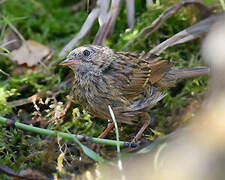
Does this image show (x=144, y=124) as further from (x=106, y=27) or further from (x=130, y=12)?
(x=130, y=12)

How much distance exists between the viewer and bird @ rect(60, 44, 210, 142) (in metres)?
3.92

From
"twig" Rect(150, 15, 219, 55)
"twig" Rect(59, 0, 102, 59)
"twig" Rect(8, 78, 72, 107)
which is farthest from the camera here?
"twig" Rect(59, 0, 102, 59)

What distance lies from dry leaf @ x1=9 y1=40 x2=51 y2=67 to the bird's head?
1.15 meters

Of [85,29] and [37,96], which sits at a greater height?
[85,29]

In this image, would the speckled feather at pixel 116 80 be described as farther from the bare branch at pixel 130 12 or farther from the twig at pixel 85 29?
the bare branch at pixel 130 12

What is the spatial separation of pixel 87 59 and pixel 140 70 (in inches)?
23.8

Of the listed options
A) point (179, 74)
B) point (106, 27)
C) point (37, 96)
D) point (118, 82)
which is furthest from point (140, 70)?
point (37, 96)

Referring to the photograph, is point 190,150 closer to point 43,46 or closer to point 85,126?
point 85,126

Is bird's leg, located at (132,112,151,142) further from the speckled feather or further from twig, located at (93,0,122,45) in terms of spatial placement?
twig, located at (93,0,122,45)

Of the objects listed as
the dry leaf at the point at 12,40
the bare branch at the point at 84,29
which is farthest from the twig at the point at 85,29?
the dry leaf at the point at 12,40

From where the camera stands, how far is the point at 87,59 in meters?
3.98

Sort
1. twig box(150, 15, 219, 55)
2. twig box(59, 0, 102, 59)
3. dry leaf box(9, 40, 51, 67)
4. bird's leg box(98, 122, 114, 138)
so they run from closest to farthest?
bird's leg box(98, 122, 114, 138) < twig box(150, 15, 219, 55) < twig box(59, 0, 102, 59) < dry leaf box(9, 40, 51, 67)

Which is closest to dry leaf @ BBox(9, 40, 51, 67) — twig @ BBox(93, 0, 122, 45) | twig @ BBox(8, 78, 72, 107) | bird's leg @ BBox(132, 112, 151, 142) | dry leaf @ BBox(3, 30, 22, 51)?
dry leaf @ BBox(3, 30, 22, 51)

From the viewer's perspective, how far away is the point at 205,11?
197 inches
